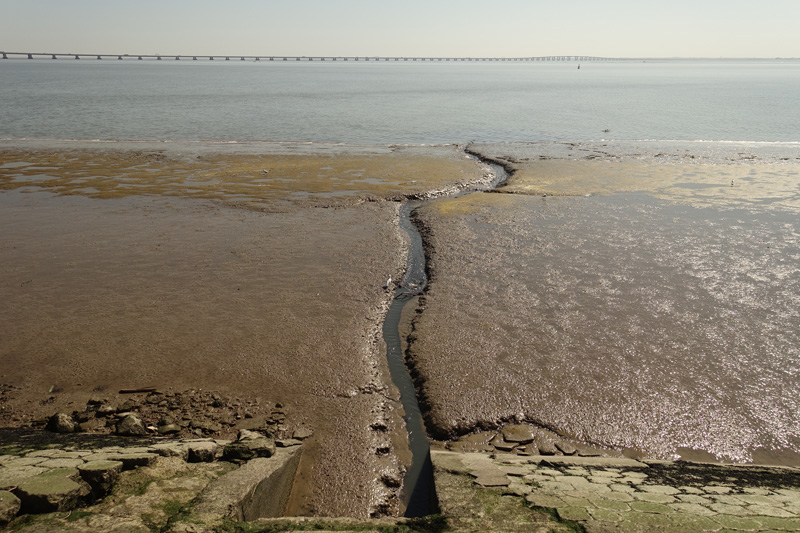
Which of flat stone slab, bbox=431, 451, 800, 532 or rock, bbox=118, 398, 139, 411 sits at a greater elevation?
flat stone slab, bbox=431, 451, 800, 532

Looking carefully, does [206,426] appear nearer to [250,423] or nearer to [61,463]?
[250,423]

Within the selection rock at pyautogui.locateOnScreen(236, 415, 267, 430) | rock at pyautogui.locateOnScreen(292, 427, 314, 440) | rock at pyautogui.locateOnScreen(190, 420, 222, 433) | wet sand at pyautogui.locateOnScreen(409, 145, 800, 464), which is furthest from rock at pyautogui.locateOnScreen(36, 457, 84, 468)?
wet sand at pyautogui.locateOnScreen(409, 145, 800, 464)

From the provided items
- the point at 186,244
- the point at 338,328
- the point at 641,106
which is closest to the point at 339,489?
the point at 338,328

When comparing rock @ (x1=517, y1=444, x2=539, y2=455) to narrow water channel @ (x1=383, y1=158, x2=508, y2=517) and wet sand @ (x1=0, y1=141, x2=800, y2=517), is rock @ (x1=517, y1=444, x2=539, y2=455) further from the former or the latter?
narrow water channel @ (x1=383, y1=158, x2=508, y2=517)

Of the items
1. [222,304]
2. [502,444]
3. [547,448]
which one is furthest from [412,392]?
[222,304]

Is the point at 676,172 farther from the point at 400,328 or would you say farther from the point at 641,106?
the point at 641,106

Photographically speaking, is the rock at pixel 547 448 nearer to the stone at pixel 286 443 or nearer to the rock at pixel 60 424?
the stone at pixel 286 443
